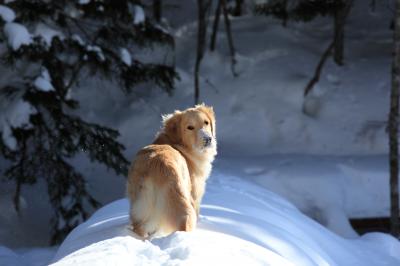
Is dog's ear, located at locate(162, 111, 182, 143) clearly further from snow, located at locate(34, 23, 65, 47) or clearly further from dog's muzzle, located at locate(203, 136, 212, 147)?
snow, located at locate(34, 23, 65, 47)

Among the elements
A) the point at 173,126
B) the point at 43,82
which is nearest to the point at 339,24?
the point at 43,82

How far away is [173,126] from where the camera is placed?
4.54 meters

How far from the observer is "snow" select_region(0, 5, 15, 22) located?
761 centimetres

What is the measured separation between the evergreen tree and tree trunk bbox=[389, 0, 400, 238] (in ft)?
11.8

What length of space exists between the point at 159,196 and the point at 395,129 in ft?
18.1

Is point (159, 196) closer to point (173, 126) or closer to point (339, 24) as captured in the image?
point (173, 126)

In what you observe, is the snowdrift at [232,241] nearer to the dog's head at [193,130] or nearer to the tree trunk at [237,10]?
the dog's head at [193,130]

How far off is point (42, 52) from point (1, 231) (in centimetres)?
297

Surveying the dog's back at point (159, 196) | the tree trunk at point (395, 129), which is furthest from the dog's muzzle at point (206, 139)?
the tree trunk at point (395, 129)

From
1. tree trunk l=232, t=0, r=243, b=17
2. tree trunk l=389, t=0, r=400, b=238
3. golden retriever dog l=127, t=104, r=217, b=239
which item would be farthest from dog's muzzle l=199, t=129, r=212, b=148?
tree trunk l=232, t=0, r=243, b=17

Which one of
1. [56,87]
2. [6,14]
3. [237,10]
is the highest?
[6,14]

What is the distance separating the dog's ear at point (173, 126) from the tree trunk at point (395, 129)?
15.3ft

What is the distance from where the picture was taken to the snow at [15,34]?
7695 millimetres

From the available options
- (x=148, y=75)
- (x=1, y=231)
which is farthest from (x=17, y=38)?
(x=1, y=231)
